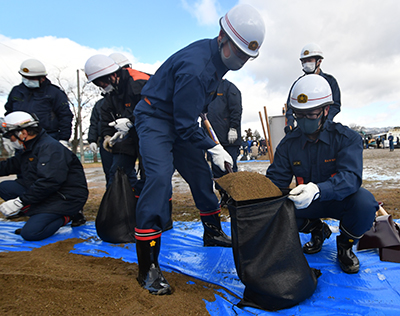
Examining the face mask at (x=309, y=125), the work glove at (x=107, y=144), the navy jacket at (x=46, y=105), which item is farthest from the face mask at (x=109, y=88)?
the face mask at (x=309, y=125)

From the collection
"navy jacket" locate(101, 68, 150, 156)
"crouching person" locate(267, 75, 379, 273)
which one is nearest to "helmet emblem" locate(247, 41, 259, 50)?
"crouching person" locate(267, 75, 379, 273)

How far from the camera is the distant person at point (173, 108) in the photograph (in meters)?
1.82

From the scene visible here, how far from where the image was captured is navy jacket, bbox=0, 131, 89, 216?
2.92 m

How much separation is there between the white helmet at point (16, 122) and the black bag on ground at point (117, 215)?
1181 mm

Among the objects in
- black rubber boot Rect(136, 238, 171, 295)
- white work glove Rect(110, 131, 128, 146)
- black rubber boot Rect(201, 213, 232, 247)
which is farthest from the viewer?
white work glove Rect(110, 131, 128, 146)

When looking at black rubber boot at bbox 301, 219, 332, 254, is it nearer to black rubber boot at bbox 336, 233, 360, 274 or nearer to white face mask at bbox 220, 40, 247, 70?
black rubber boot at bbox 336, 233, 360, 274

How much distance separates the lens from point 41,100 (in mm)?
3992

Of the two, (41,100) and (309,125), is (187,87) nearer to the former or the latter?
(309,125)

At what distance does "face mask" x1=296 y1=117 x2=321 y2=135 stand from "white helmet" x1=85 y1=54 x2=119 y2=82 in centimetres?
204

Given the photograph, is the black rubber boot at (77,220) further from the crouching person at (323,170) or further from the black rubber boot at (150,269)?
the crouching person at (323,170)

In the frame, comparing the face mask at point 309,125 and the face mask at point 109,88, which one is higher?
the face mask at point 109,88

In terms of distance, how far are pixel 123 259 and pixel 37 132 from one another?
5.87 ft

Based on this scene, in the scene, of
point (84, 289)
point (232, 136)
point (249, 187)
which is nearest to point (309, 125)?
point (249, 187)

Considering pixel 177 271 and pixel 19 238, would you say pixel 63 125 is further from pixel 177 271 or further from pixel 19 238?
pixel 177 271
